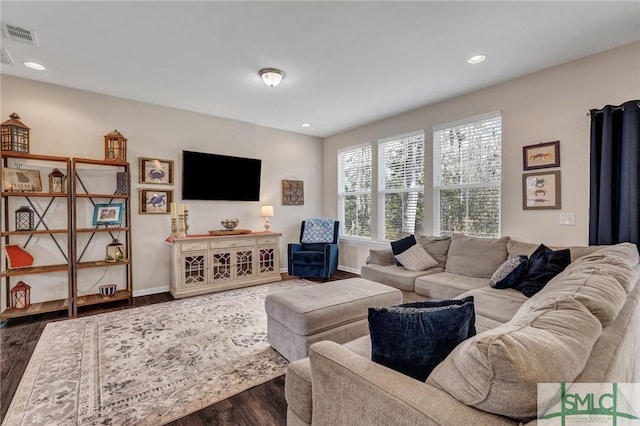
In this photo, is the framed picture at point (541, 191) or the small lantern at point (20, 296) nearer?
the framed picture at point (541, 191)

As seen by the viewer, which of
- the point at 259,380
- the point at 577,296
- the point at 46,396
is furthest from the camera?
the point at 259,380

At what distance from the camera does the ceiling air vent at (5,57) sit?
2785mm

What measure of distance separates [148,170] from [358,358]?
4.22 metres

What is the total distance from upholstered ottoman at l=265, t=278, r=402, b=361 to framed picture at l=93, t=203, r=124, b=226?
2.63 metres

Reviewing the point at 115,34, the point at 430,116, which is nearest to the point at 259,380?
the point at 115,34

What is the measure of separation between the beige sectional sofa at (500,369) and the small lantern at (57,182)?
3805 mm

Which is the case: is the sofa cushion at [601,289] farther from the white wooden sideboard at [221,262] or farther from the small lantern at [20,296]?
the small lantern at [20,296]

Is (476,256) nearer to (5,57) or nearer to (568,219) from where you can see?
(568,219)

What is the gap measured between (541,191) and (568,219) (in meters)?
0.38

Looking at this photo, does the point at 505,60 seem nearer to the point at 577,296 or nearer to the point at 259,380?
the point at 577,296

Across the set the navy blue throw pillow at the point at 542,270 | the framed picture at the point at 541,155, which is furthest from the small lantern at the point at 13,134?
the framed picture at the point at 541,155

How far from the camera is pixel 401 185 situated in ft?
15.6

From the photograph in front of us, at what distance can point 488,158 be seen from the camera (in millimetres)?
3697

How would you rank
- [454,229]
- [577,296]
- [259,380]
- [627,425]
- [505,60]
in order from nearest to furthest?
[627,425]
[577,296]
[259,380]
[505,60]
[454,229]
